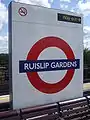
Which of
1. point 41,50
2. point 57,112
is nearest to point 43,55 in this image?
point 41,50

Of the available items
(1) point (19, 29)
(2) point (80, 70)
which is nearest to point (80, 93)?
(2) point (80, 70)

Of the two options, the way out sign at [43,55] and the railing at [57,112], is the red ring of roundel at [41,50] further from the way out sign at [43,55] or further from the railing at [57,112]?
the railing at [57,112]

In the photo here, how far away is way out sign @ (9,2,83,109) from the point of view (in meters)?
6.49

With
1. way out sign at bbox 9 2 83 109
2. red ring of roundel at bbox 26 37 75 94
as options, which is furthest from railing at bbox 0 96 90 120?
red ring of roundel at bbox 26 37 75 94

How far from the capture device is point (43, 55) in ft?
23.2

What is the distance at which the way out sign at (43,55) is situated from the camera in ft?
21.3

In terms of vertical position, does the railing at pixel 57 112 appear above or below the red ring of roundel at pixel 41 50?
below

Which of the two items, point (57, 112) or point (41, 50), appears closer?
point (41, 50)

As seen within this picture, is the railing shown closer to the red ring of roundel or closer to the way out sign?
the way out sign

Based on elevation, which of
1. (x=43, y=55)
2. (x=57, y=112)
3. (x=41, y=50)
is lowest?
(x=57, y=112)

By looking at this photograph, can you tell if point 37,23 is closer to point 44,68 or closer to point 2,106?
point 44,68

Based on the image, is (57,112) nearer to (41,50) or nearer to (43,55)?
(43,55)

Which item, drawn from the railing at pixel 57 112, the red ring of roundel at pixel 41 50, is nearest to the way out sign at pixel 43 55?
the red ring of roundel at pixel 41 50

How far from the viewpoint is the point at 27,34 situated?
22.1ft
